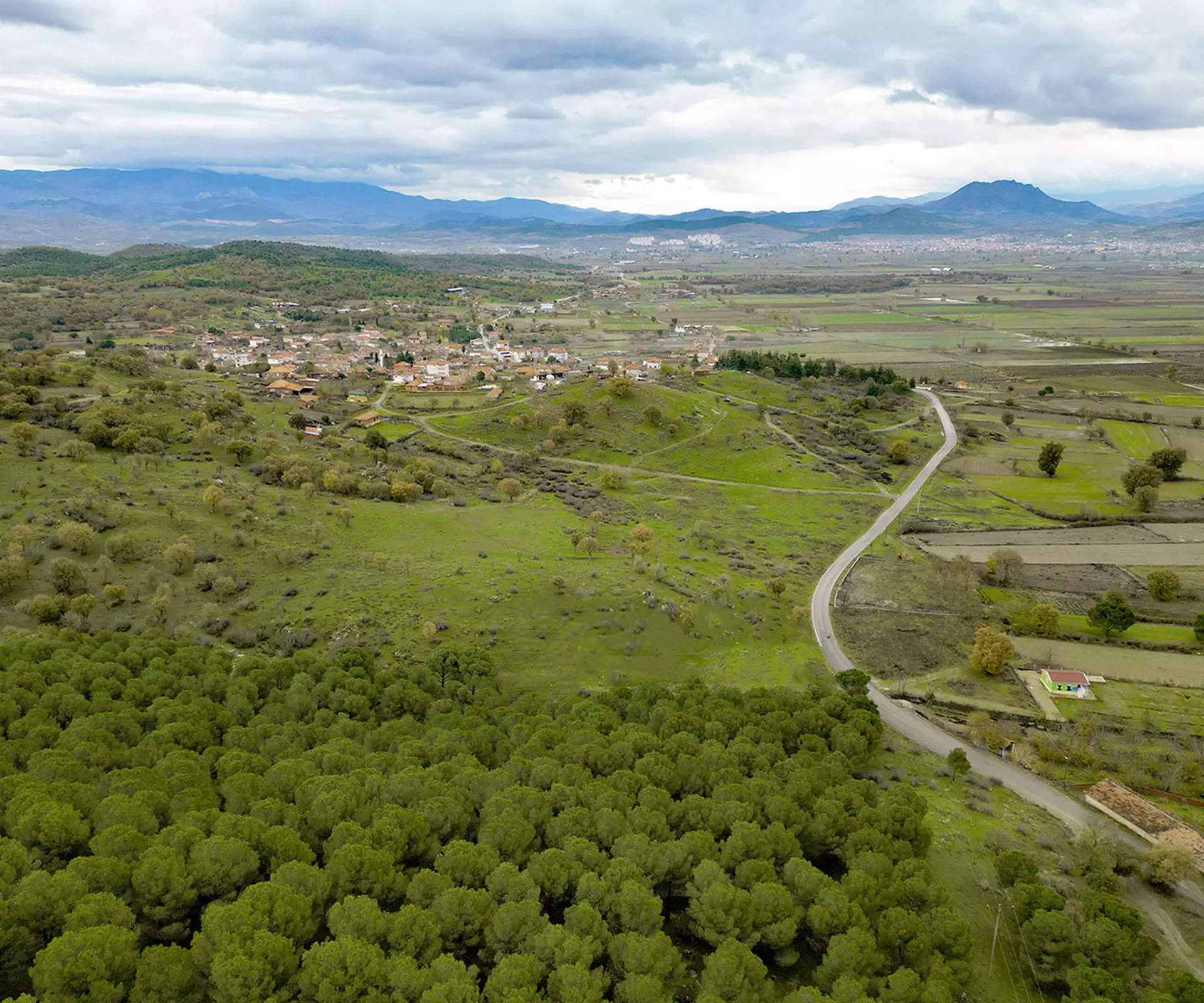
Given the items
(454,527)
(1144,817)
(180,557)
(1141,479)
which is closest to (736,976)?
(1144,817)

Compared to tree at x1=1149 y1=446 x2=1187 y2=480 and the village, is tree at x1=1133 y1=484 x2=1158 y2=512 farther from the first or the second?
the village

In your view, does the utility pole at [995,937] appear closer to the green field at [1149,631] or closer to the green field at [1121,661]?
the green field at [1121,661]

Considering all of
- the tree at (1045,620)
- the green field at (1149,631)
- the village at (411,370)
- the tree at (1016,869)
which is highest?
the village at (411,370)

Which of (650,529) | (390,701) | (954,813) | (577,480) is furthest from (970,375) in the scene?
(390,701)

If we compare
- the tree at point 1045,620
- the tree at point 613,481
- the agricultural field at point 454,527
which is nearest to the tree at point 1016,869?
the agricultural field at point 454,527

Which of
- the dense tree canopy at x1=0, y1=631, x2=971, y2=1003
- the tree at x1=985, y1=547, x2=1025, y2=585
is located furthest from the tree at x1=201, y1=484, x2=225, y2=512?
the tree at x1=985, y1=547, x2=1025, y2=585

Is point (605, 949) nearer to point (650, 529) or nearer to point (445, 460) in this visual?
point (650, 529)

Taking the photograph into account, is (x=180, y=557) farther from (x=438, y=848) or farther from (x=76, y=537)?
(x=438, y=848)
